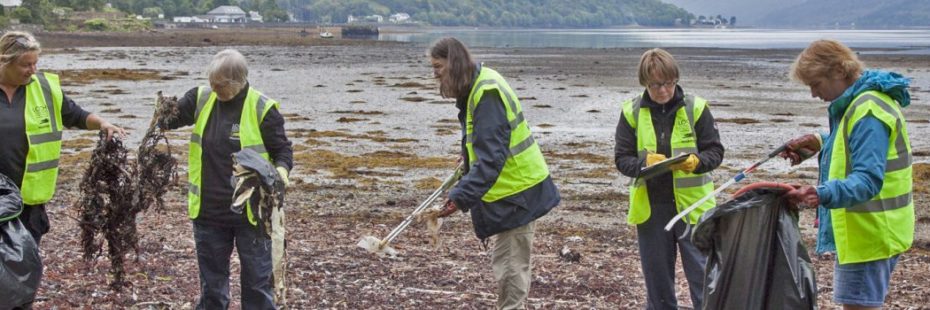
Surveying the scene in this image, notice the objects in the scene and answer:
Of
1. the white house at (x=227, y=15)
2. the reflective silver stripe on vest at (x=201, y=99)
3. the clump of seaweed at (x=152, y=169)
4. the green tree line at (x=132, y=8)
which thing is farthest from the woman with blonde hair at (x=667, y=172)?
the white house at (x=227, y=15)

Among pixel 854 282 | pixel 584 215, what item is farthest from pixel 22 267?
pixel 584 215

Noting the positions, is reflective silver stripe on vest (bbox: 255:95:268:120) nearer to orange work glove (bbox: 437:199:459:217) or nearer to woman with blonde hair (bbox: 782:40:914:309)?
orange work glove (bbox: 437:199:459:217)

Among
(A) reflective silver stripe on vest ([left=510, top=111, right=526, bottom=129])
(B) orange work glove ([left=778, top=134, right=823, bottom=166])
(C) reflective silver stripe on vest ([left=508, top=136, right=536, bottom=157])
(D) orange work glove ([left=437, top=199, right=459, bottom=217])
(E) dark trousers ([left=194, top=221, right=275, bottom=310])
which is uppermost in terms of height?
(A) reflective silver stripe on vest ([left=510, top=111, right=526, bottom=129])

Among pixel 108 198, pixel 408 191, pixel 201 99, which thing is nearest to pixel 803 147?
pixel 201 99

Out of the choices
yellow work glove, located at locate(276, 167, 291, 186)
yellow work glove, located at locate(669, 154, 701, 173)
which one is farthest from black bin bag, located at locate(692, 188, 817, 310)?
yellow work glove, located at locate(276, 167, 291, 186)

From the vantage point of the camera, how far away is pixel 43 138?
5.90 m

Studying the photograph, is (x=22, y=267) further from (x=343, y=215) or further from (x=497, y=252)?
(x=343, y=215)

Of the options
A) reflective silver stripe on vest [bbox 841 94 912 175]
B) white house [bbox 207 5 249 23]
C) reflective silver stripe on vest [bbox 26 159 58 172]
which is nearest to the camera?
reflective silver stripe on vest [bbox 841 94 912 175]

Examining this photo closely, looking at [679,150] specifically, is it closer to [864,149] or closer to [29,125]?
[864,149]

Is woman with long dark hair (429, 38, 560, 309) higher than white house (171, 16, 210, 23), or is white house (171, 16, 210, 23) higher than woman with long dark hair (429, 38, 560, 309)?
woman with long dark hair (429, 38, 560, 309)

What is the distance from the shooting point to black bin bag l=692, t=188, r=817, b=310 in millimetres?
4805

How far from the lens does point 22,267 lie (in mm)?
5410

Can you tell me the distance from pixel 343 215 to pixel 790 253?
7.79 metres

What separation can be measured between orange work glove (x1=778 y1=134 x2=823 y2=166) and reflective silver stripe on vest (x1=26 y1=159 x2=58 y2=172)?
399cm
